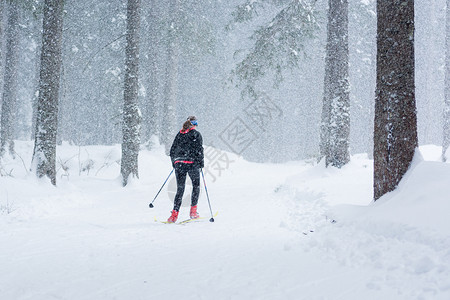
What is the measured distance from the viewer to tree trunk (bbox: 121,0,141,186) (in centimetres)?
1120

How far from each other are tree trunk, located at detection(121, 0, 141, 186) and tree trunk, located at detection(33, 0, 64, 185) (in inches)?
103

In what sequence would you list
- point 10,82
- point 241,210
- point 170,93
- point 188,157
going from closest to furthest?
point 188,157 → point 241,210 → point 10,82 → point 170,93

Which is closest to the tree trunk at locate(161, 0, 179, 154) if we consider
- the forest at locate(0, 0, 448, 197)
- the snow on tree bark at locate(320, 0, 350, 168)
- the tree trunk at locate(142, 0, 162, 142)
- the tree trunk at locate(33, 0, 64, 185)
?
the forest at locate(0, 0, 448, 197)

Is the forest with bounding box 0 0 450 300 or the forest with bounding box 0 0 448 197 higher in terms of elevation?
the forest with bounding box 0 0 448 197

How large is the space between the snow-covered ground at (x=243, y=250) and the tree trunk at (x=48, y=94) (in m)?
1.36

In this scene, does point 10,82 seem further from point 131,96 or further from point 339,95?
point 339,95

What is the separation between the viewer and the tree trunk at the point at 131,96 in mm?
11195

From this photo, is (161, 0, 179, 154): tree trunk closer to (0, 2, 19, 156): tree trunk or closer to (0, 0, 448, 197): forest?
(0, 0, 448, 197): forest

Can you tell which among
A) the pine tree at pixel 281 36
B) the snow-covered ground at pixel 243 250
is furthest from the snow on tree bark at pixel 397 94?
the pine tree at pixel 281 36

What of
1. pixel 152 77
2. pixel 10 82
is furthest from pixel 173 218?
pixel 10 82

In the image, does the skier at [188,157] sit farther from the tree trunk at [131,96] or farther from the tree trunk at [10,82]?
the tree trunk at [10,82]

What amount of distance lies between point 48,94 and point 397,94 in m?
8.38

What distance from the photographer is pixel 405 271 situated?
292 centimetres

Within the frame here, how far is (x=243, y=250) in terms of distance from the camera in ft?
14.2
